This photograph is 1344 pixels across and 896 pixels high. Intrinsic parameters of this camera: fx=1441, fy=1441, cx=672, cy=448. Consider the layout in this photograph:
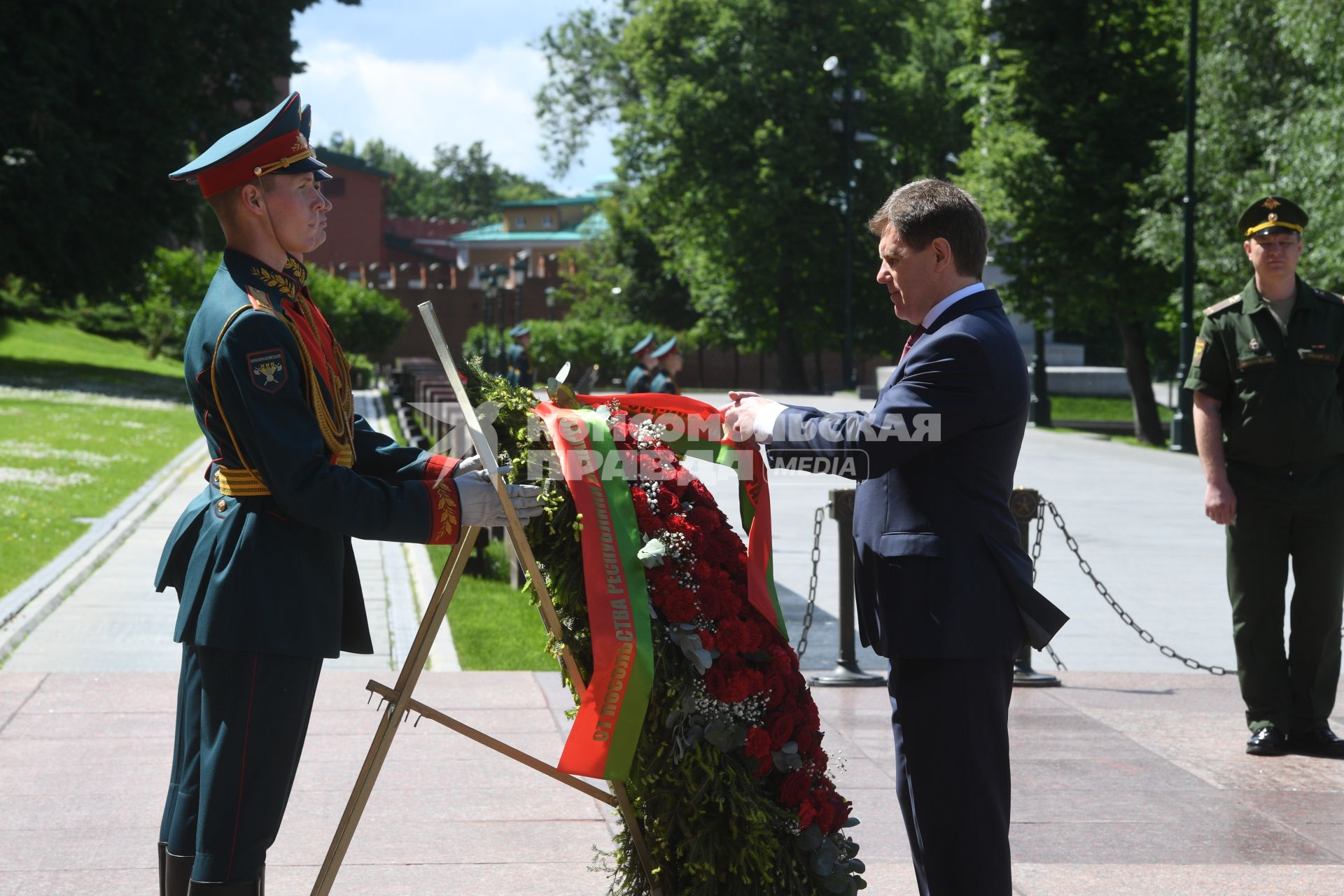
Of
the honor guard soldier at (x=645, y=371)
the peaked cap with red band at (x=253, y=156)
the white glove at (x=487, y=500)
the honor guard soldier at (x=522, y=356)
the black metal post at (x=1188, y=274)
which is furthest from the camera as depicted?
the honor guard soldier at (x=522, y=356)

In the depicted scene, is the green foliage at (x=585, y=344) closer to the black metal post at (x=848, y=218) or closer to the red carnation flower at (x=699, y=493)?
the black metal post at (x=848, y=218)

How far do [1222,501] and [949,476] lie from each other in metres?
3.15

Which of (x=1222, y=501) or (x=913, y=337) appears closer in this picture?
(x=913, y=337)

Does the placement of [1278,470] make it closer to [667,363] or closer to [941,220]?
[941,220]

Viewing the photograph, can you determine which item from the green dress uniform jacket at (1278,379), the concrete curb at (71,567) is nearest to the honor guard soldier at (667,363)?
the concrete curb at (71,567)

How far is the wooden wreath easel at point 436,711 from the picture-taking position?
3524mm

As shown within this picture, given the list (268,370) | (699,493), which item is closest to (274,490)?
(268,370)

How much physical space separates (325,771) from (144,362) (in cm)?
4103

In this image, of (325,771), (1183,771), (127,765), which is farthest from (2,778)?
(1183,771)

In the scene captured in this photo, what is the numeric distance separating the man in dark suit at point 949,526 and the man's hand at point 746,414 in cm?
A: 4

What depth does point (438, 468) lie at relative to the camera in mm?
3535

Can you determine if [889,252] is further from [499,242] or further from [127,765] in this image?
[499,242]

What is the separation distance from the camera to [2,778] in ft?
18.1

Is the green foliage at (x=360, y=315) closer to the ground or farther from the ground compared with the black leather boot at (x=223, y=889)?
farther from the ground
